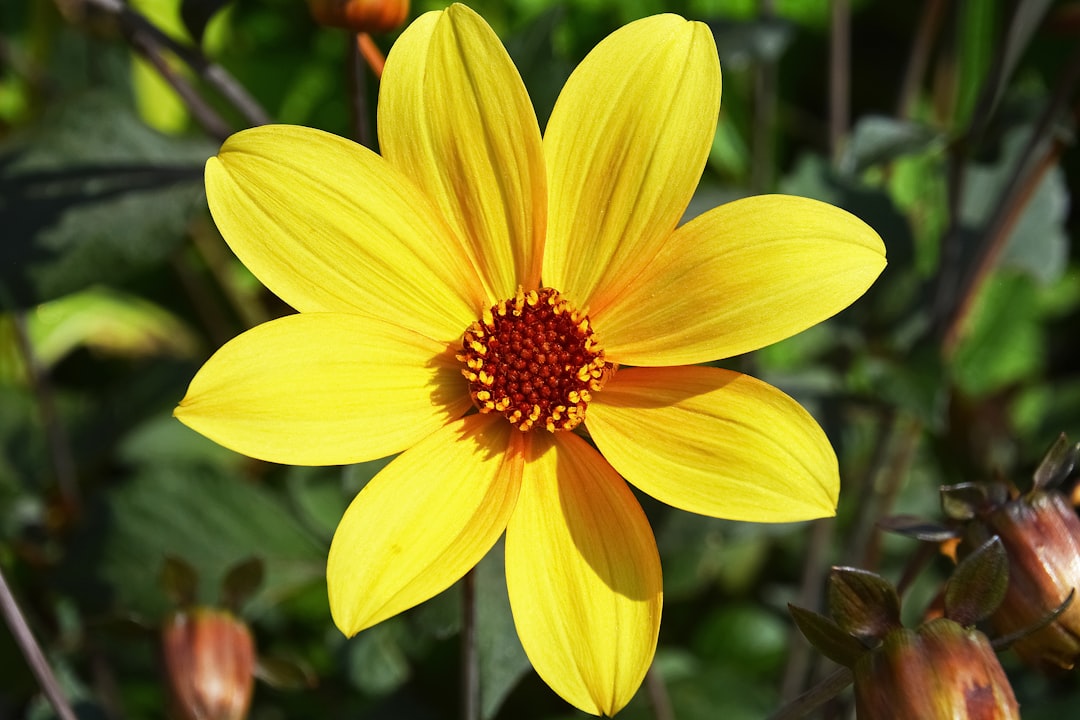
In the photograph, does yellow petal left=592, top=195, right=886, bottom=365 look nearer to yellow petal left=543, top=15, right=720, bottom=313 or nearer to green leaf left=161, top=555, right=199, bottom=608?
yellow petal left=543, top=15, right=720, bottom=313

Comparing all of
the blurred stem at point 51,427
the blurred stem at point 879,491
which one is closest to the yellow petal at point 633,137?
the blurred stem at point 879,491

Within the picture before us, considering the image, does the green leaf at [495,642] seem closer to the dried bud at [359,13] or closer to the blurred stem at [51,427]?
the dried bud at [359,13]

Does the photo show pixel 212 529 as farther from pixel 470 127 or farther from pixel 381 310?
pixel 470 127

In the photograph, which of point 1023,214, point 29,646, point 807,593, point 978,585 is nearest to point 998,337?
point 1023,214

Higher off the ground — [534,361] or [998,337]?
[534,361]

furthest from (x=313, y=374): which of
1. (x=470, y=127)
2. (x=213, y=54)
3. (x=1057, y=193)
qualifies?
(x=213, y=54)

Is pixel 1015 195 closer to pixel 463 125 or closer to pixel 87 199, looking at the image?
pixel 463 125

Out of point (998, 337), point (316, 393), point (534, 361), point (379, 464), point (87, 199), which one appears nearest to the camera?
point (316, 393)
